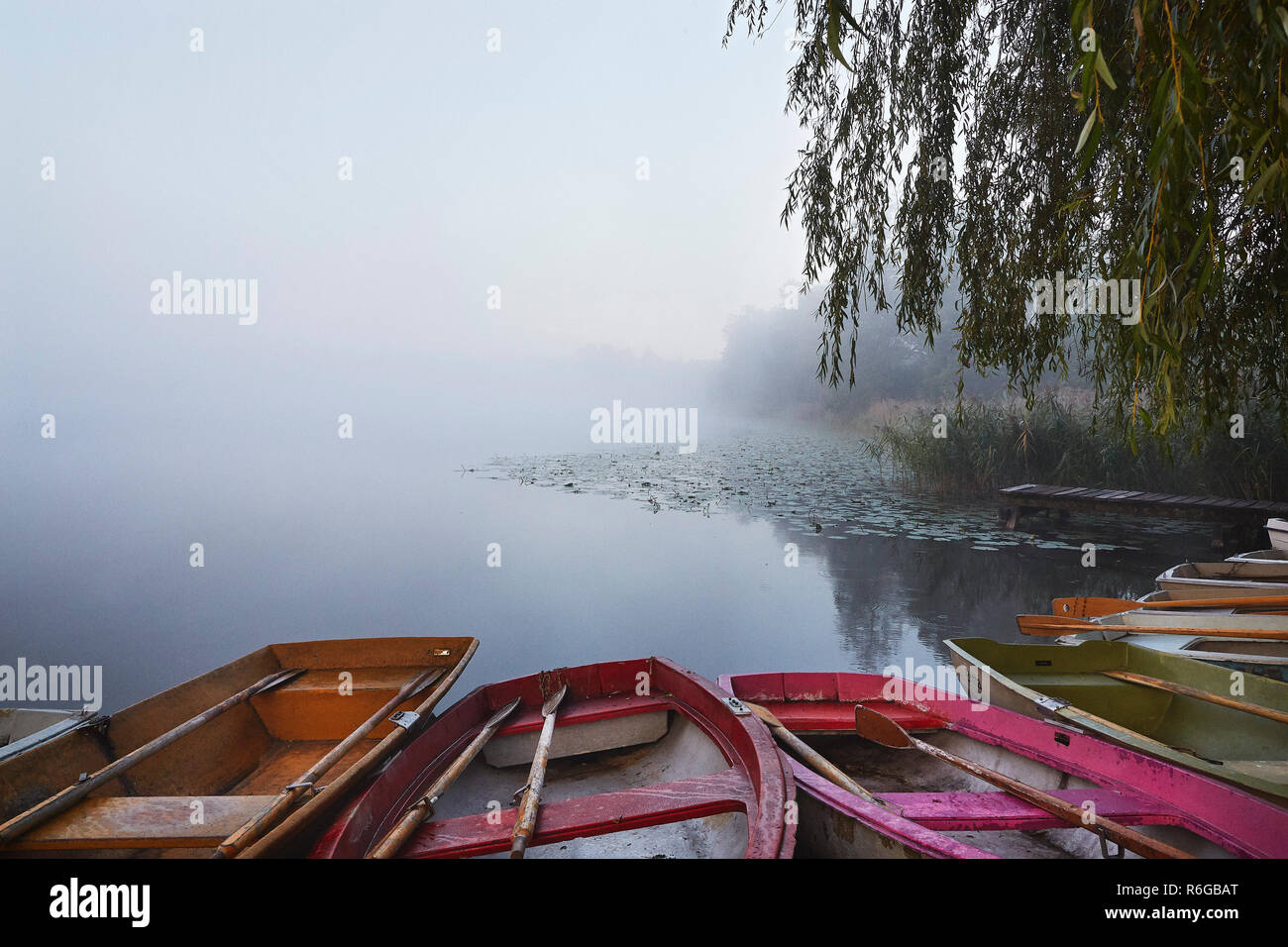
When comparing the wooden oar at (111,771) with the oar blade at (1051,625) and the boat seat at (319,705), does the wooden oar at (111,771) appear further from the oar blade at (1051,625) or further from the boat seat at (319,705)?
the oar blade at (1051,625)

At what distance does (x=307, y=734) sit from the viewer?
3.35 meters

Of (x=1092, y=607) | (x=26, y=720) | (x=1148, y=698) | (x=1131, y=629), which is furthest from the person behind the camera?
(x=1092, y=607)

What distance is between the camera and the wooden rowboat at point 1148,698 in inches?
95.9

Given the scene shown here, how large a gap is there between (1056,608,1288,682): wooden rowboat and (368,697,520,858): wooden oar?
3.04m

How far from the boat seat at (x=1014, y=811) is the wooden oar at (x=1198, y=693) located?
0.89 meters

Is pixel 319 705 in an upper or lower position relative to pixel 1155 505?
lower

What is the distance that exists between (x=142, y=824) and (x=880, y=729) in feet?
8.61

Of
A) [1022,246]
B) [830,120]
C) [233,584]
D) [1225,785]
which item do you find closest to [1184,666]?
[1225,785]

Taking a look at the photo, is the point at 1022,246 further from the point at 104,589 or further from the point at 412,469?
the point at 412,469

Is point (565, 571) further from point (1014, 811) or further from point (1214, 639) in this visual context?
point (1014, 811)

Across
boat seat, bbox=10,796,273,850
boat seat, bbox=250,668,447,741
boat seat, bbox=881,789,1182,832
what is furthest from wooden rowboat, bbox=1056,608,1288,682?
boat seat, bbox=10,796,273,850

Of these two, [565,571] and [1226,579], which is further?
[565,571]

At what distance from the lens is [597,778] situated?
288 centimetres

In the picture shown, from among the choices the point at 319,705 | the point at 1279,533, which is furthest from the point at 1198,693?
the point at 1279,533
